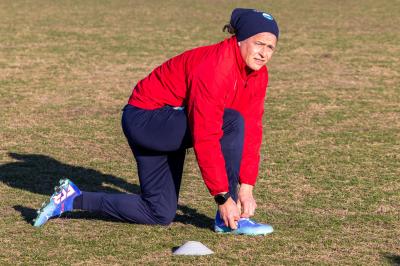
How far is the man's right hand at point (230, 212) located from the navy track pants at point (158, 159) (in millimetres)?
219

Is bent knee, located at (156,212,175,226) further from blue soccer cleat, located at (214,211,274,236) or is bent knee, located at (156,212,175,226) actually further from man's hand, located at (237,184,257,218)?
man's hand, located at (237,184,257,218)

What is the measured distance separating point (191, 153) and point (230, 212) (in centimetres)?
328

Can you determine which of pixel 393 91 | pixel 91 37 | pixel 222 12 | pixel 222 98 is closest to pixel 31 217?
pixel 222 98

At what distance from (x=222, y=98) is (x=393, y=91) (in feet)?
23.5

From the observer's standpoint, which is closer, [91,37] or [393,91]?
[393,91]

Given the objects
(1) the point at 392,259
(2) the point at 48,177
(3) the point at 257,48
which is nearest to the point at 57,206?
(2) the point at 48,177

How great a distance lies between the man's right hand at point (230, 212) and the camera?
624 cm

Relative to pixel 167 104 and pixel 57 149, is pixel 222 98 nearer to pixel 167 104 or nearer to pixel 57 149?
pixel 167 104

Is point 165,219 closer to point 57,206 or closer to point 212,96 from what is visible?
point 57,206

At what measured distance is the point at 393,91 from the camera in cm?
1286

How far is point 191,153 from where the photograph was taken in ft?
31.2

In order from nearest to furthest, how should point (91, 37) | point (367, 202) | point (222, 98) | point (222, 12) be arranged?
point (222, 98)
point (367, 202)
point (91, 37)
point (222, 12)

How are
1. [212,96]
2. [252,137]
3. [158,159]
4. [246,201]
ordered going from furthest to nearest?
[158,159]
[252,137]
[246,201]
[212,96]

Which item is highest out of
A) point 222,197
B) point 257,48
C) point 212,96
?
point 257,48
